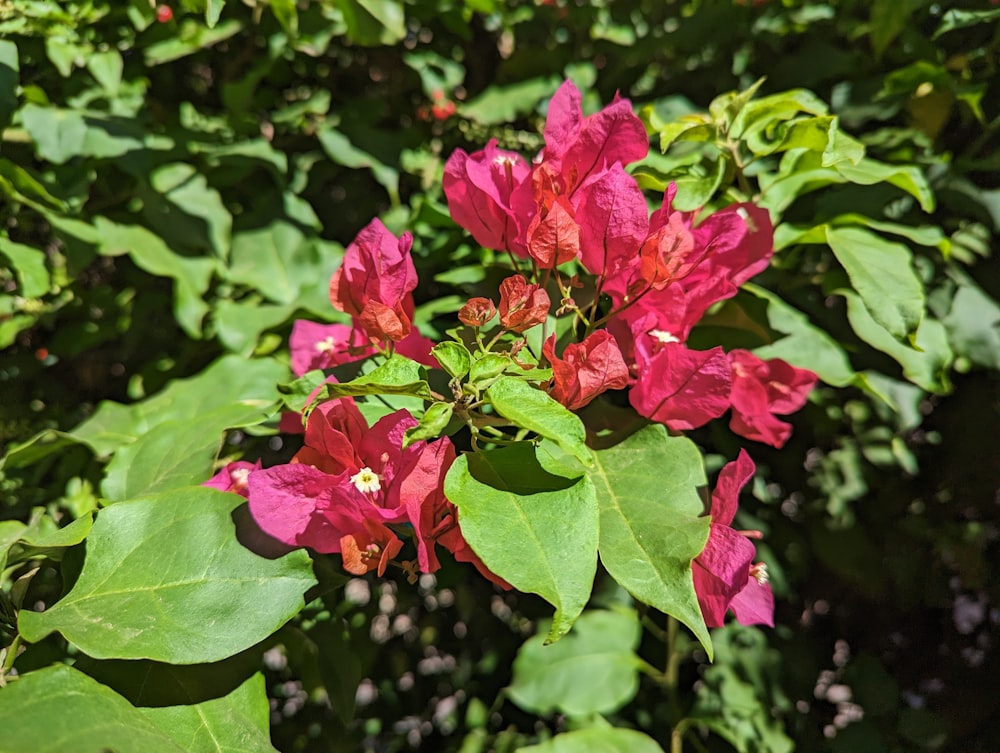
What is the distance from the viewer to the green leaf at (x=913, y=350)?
854mm

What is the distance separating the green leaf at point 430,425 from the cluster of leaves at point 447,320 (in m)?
0.10

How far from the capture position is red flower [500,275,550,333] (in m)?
0.59

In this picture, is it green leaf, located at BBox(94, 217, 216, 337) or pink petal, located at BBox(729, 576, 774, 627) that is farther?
green leaf, located at BBox(94, 217, 216, 337)

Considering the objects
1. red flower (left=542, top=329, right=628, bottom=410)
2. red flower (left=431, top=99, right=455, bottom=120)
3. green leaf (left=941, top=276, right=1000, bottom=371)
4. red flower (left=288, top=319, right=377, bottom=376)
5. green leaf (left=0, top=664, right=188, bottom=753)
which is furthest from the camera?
red flower (left=431, top=99, right=455, bottom=120)

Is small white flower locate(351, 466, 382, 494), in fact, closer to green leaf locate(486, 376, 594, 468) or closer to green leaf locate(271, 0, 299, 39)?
green leaf locate(486, 376, 594, 468)

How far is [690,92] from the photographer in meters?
1.27

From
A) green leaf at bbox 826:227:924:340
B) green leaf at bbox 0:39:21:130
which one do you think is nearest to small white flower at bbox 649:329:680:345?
green leaf at bbox 826:227:924:340

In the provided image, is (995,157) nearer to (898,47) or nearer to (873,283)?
(898,47)

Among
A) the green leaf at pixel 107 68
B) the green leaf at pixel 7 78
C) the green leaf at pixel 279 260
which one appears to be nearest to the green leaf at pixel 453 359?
the green leaf at pixel 279 260

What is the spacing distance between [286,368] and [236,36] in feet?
2.21

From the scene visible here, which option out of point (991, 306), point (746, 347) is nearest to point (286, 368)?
point (746, 347)

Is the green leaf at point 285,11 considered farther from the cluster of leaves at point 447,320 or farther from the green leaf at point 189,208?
the green leaf at point 189,208

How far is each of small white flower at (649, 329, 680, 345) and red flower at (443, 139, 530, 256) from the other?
0.14 meters

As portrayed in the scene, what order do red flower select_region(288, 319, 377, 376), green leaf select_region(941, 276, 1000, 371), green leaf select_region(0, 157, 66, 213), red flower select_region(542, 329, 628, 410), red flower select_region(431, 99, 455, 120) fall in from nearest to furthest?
red flower select_region(542, 329, 628, 410) → red flower select_region(288, 319, 377, 376) → green leaf select_region(0, 157, 66, 213) → green leaf select_region(941, 276, 1000, 371) → red flower select_region(431, 99, 455, 120)
